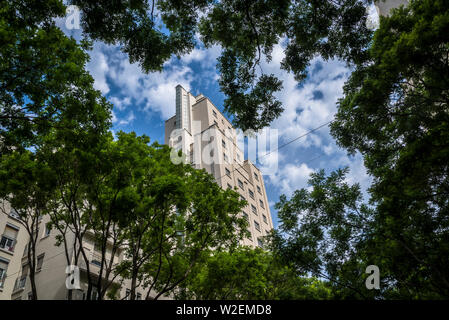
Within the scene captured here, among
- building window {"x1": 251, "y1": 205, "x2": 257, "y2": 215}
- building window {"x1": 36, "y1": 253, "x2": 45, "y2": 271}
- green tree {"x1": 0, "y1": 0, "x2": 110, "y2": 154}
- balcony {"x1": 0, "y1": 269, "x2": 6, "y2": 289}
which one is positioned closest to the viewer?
green tree {"x1": 0, "y1": 0, "x2": 110, "y2": 154}

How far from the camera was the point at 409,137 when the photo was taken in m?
8.56

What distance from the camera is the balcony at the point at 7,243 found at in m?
20.3

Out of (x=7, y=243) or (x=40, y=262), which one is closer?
(x=7, y=243)

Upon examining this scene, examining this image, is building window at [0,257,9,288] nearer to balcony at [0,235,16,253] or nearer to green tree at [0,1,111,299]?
balcony at [0,235,16,253]

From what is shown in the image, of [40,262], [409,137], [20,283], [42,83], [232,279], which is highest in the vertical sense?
[42,83]

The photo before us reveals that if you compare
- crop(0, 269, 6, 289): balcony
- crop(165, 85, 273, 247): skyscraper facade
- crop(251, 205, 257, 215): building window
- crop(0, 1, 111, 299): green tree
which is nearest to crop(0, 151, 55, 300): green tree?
crop(0, 1, 111, 299): green tree

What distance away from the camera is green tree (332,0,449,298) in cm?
759

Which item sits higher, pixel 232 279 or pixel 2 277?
pixel 2 277

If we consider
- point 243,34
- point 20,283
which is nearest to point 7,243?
point 20,283

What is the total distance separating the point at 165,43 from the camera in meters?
8.94

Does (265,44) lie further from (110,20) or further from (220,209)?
(220,209)

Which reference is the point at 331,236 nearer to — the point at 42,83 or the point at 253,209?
the point at 42,83

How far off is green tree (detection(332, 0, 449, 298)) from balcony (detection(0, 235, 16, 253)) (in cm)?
2251

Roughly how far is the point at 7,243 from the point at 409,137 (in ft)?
79.3
